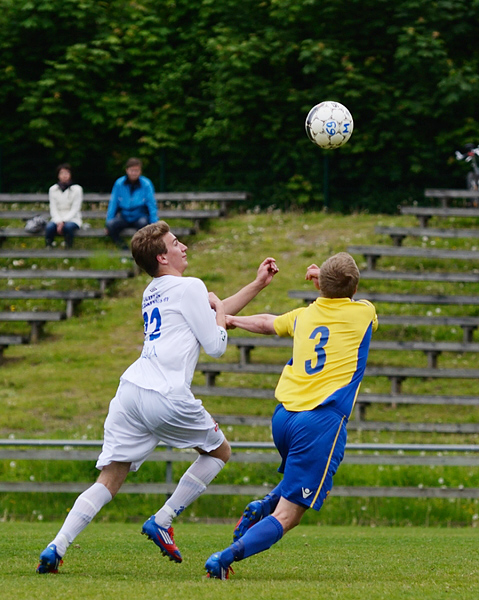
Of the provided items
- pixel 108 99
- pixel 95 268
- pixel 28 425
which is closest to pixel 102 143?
pixel 108 99

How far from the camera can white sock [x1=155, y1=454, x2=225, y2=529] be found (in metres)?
5.26

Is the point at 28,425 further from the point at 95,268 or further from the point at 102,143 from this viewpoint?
the point at 102,143

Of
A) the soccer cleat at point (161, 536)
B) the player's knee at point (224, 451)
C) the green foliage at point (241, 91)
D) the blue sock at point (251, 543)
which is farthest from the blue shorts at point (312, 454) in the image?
the green foliage at point (241, 91)

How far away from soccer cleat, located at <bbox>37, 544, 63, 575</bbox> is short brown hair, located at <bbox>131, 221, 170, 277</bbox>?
1.59 metres

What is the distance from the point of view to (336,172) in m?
20.6

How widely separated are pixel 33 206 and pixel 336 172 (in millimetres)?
6517

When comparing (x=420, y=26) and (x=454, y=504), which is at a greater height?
(x=420, y=26)

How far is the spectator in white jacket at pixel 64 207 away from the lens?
50.3 feet

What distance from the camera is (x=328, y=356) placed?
16.5 ft

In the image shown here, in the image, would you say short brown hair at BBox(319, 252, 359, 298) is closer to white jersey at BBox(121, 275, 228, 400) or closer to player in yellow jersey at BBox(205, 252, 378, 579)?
player in yellow jersey at BBox(205, 252, 378, 579)

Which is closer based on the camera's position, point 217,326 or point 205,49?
point 217,326

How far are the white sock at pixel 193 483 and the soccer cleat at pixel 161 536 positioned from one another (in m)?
0.12

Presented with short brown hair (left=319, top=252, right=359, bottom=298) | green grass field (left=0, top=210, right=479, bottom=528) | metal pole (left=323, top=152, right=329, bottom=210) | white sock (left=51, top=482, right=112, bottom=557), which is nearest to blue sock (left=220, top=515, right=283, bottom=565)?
white sock (left=51, top=482, right=112, bottom=557)

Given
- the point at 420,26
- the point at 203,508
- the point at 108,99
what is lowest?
the point at 203,508
